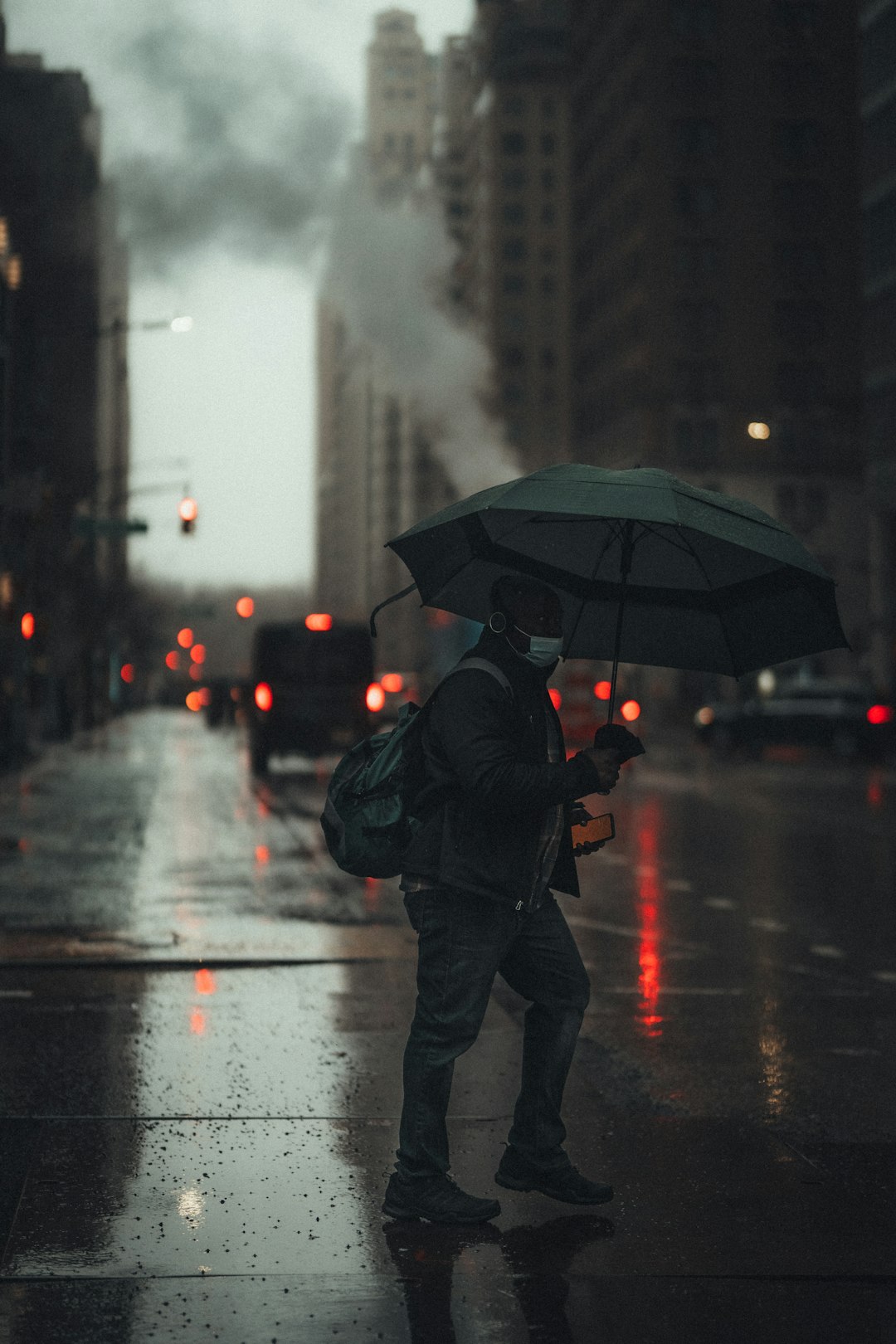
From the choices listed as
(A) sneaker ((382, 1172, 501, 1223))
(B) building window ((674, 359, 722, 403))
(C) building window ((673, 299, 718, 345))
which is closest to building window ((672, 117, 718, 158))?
(C) building window ((673, 299, 718, 345))

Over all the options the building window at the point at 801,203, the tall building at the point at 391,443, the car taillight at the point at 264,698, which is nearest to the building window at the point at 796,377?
the building window at the point at 801,203

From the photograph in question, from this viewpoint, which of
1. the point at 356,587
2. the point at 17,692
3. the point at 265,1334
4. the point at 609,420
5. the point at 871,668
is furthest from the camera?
the point at 356,587

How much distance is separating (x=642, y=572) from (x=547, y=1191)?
1.98 meters

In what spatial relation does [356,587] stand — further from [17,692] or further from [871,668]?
[17,692]

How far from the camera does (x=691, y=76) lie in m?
90.0

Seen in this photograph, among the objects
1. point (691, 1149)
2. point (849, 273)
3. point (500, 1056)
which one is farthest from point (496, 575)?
point (849, 273)

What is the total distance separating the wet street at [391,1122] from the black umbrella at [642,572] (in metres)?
1.65

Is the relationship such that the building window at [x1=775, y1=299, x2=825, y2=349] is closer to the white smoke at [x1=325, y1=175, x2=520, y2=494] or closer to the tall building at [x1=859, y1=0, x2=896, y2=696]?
the tall building at [x1=859, y1=0, x2=896, y2=696]

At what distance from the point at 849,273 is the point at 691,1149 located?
8801 centimetres

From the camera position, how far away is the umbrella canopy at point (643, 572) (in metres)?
5.60

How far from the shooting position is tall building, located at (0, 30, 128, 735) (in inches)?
1982

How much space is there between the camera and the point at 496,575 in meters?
6.09

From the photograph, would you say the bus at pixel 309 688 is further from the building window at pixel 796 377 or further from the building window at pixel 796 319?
the building window at pixel 796 319

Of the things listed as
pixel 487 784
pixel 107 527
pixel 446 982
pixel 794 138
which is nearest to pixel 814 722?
pixel 107 527
